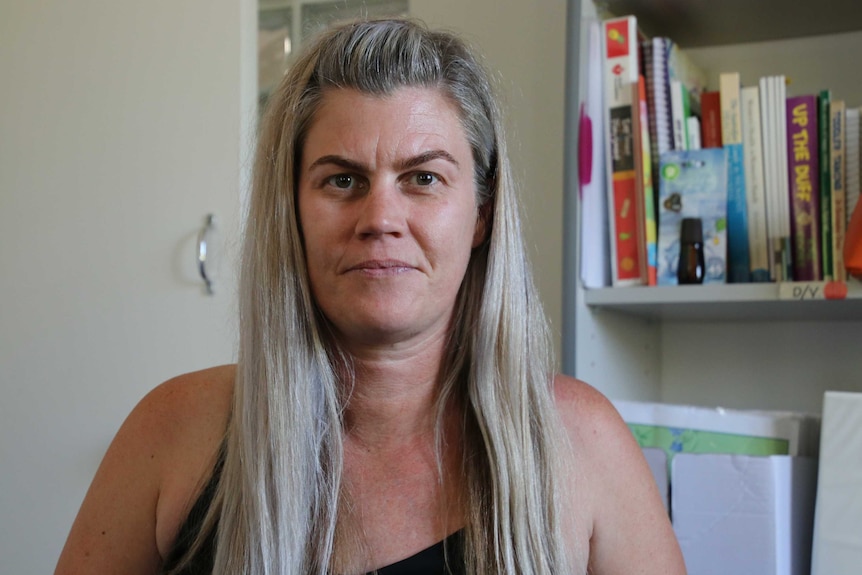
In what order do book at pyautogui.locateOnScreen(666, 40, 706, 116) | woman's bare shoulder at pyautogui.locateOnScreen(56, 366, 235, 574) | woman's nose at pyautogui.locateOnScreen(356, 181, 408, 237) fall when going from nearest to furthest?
woman's nose at pyautogui.locateOnScreen(356, 181, 408, 237)
woman's bare shoulder at pyautogui.locateOnScreen(56, 366, 235, 574)
book at pyautogui.locateOnScreen(666, 40, 706, 116)

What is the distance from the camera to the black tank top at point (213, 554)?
0.95m

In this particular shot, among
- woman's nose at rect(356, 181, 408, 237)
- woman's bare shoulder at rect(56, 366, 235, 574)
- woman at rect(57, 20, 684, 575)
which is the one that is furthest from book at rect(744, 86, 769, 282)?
woman's bare shoulder at rect(56, 366, 235, 574)

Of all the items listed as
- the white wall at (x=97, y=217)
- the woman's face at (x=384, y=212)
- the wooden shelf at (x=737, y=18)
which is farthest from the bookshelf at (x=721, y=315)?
the white wall at (x=97, y=217)

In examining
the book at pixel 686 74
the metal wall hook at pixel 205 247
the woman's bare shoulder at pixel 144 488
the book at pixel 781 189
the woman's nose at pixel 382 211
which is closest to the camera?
the woman's nose at pixel 382 211

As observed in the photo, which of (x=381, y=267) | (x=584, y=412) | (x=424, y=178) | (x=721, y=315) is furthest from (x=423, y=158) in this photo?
(x=721, y=315)

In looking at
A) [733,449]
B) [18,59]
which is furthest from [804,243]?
[18,59]

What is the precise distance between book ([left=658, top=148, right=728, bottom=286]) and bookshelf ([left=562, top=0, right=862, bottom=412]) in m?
0.05

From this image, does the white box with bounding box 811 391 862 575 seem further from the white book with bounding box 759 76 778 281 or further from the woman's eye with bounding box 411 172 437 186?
the woman's eye with bounding box 411 172 437 186

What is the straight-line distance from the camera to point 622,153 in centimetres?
131

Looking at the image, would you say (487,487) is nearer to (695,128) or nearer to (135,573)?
(135,573)

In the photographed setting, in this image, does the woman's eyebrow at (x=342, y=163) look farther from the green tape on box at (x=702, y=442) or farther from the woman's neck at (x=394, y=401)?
the green tape on box at (x=702, y=442)

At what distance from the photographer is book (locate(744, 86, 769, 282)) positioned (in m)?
1.25

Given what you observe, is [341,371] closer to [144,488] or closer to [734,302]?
[144,488]

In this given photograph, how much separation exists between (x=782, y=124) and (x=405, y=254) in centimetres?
65
